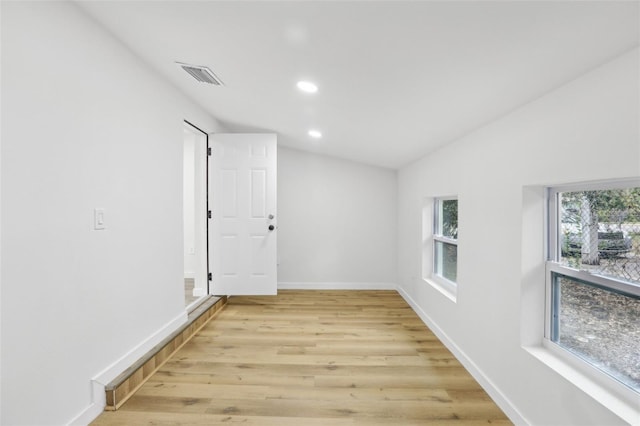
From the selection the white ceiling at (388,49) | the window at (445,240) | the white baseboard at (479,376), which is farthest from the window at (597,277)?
the window at (445,240)

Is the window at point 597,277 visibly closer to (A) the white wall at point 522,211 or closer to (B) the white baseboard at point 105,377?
(A) the white wall at point 522,211

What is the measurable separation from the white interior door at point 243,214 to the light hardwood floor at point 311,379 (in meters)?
0.50

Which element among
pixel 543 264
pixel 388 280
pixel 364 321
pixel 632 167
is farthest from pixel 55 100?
pixel 388 280

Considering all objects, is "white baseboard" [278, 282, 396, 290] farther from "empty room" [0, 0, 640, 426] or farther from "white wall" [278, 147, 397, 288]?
"empty room" [0, 0, 640, 426]

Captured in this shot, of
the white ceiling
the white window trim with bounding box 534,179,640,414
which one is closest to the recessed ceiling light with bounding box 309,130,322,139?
the white ceiling

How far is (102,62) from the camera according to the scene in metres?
1.80

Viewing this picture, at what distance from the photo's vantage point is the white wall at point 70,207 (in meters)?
1.30

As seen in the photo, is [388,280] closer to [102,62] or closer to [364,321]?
[364,321]

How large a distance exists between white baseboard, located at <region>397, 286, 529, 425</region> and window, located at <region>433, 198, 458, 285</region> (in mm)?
493

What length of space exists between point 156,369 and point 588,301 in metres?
2.83

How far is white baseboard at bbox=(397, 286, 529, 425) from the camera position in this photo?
5.60 ft

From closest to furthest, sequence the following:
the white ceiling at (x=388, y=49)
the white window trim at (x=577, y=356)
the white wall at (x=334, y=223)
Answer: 1. the white ceiling at (x=388, y=49)
2. the white window trim at (x=577, y=356)
3. the white wall at (x=334, y=223)

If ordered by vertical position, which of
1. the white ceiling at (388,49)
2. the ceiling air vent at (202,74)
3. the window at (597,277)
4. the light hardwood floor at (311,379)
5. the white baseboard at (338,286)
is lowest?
the light hardwood floor at (311,379)

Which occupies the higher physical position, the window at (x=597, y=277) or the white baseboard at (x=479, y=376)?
the window at (x=597, y=277)
